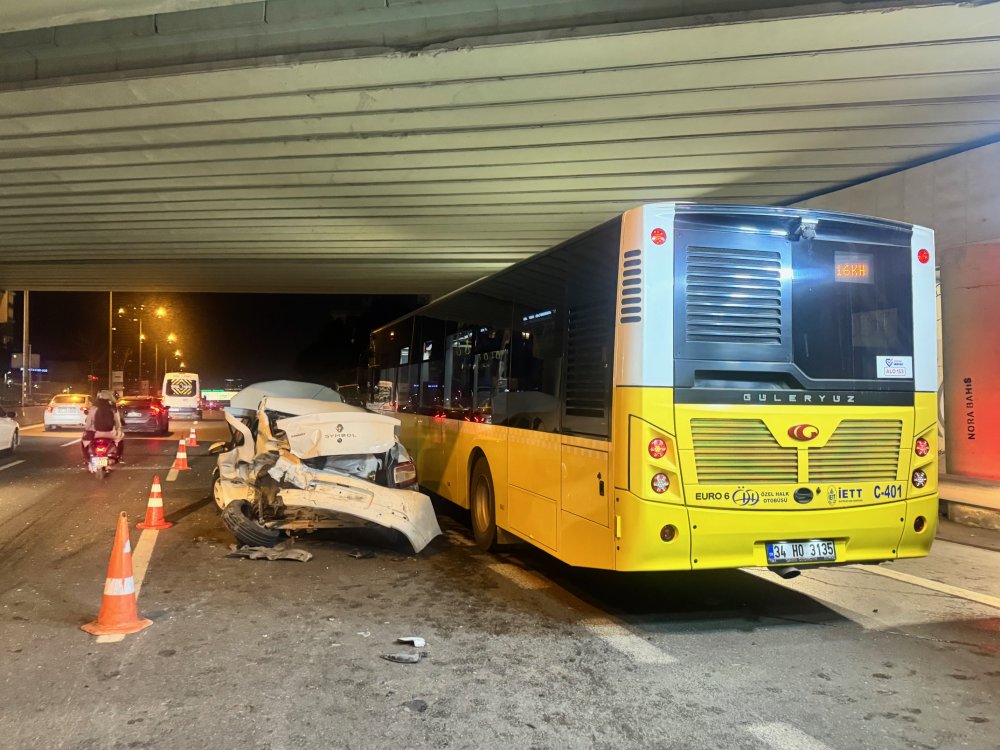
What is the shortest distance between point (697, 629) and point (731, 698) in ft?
4.30

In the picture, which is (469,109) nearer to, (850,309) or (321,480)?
(321,480)

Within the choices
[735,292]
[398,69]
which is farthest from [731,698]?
[398,69]

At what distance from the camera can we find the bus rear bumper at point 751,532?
A: 4961 mm

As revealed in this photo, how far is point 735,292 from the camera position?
17.3 feet

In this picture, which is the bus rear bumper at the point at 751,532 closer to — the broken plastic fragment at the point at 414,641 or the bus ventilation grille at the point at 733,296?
the bus ventilation grille at the point at 733,296

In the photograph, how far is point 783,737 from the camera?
368 cm

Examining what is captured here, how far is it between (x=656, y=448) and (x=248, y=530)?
4.70 meters

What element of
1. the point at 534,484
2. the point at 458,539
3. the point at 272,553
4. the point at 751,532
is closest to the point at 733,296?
the point at 751,532

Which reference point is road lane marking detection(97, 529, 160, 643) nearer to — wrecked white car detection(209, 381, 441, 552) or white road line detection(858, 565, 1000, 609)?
wrecked white car detection(209, 381, 441, 552)

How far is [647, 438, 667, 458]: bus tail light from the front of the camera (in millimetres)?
4977

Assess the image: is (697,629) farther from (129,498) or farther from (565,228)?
(565,228)

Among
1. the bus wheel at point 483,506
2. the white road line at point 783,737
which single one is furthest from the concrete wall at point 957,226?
the white road line at point 783,737

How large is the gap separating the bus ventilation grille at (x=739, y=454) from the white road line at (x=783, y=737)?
1672 millimetres

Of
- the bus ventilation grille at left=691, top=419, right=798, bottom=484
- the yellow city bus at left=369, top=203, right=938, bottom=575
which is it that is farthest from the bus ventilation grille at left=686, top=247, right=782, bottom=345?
the bus ventilation grille at left=691, top=419, right=798, bottom=484
